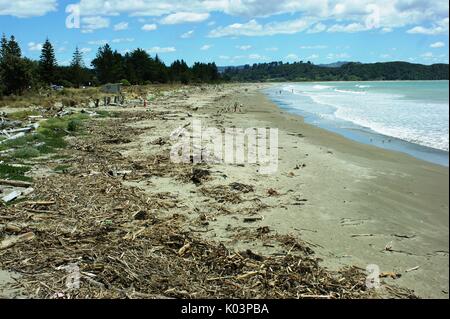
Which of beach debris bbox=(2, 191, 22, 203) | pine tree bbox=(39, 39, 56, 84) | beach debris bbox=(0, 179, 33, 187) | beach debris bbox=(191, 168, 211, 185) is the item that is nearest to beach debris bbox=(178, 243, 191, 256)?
beach debris bbox=(191, 168, 211, 185)

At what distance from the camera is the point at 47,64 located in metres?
72.8

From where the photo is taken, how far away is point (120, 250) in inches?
264

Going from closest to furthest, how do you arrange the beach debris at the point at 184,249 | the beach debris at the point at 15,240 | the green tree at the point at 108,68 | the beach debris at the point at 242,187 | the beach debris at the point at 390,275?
the beach debris at the point at 390,275
the beach debris at the point at 184,249
the beach debris at the point at 15,240
the beach debris at the point at 242,187
the green tree at the point at 108,68

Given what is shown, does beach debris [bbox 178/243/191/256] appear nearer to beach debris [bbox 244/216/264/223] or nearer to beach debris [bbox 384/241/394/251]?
beach debris [bbox 244/216/264/223]

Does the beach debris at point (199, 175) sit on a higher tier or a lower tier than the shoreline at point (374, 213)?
higher

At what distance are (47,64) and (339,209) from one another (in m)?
73.6

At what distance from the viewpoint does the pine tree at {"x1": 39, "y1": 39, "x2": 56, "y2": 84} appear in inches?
2824

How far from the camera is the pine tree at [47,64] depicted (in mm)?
71719

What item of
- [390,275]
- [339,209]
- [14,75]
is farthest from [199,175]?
[14,75]

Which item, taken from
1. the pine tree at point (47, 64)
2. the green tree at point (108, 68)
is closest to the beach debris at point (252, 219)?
the pine tree at point (47, 64)

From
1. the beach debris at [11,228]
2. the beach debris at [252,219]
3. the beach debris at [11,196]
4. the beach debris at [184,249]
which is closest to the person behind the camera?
the beach debris at [184,249]

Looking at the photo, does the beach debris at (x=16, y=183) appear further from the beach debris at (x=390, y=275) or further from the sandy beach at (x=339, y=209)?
the beach debris at (x=390, y=275)

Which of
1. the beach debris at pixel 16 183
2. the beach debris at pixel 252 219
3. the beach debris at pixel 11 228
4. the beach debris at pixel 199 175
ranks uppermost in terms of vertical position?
the beach debris at pixel 16 183

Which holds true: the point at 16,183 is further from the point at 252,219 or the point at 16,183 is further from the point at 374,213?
the point at 374,213
